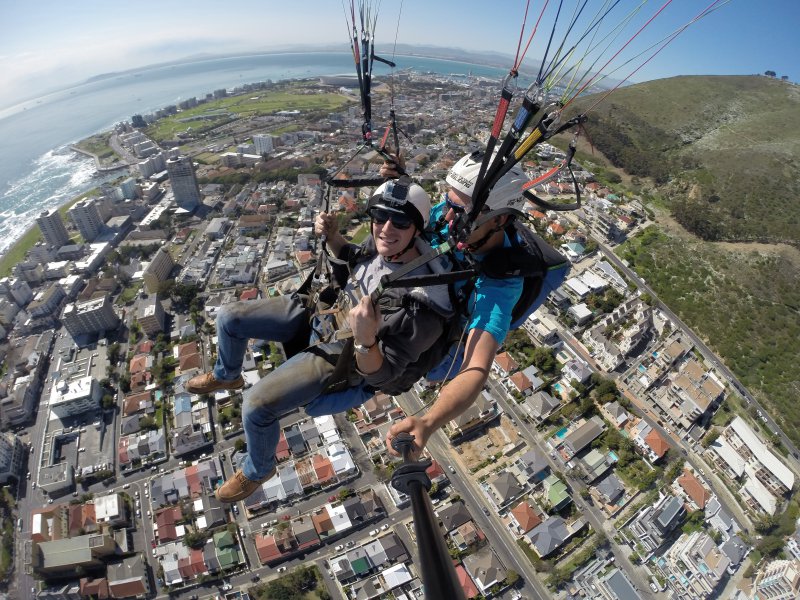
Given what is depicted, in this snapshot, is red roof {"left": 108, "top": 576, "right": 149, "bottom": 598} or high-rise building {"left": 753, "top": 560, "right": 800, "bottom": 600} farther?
red roof {"left": 108, "top": 576, "right": 149, "bottom": 598}

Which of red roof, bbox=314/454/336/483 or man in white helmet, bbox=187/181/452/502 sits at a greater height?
man in white helmet, bbox=187/181/452/502

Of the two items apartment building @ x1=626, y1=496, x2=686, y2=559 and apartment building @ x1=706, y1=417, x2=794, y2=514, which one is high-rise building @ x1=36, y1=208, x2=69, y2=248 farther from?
apartment building @ x1=706, y1=417, x2=794, y2=514

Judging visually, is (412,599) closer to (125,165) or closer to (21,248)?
(21,248)

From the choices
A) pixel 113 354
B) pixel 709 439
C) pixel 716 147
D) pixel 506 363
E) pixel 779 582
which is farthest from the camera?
pixel 716 147

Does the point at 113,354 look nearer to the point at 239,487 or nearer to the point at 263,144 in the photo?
the point at 239,487

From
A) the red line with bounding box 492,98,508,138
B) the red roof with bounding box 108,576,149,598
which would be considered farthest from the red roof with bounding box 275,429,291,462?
the red line with bounding box 492,98,508,138

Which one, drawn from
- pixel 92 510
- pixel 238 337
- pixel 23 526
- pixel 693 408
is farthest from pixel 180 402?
pixel 693 408

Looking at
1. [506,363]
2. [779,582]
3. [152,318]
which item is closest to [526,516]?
[506,363]

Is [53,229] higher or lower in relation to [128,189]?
lower
